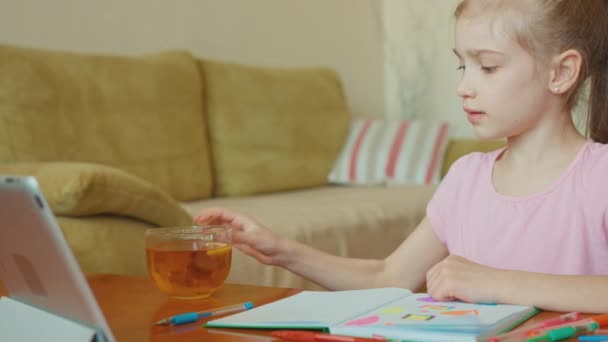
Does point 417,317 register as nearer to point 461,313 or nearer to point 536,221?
point 461,313

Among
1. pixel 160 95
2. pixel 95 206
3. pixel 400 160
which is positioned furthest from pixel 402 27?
pixel 95 206

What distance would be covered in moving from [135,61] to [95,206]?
127 cm

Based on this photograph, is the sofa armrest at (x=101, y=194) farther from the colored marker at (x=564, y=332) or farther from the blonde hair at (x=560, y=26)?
the colored marker at (x=564, y=332)

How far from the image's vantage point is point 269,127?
3404 millimetres

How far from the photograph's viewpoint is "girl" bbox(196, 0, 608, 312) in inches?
44.9

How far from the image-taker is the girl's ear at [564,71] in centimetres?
117

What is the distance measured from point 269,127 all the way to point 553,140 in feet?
7.41

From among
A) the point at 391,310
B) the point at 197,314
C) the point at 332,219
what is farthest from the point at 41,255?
the point at 332,219

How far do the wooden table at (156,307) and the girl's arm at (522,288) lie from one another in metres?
0.02

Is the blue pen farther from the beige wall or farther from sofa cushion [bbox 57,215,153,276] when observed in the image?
the beige wall

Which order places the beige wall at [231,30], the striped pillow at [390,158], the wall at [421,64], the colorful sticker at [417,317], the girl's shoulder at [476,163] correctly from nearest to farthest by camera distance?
the colorful sticker at [417,317], the girl's shoulder at [476,163], the beige wall at [231,30], the striped pillow at [390,158], the wall at [421,64]

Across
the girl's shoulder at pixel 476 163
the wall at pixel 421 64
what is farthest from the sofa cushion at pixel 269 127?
the girl's shoulder at pixel 476 163

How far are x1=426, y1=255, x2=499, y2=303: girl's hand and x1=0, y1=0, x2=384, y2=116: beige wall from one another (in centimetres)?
239

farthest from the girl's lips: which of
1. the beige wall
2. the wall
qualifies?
the wall
